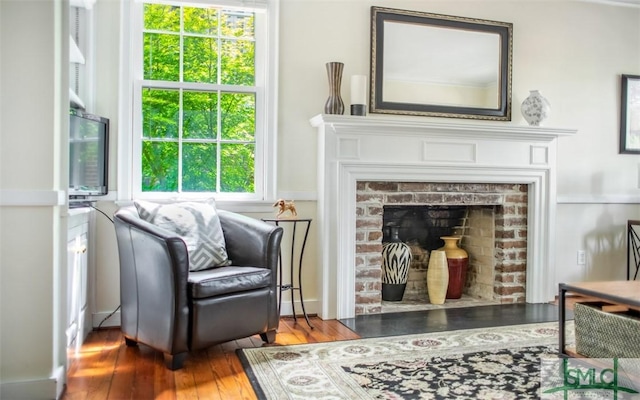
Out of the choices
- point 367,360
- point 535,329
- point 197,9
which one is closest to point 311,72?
point 197,9

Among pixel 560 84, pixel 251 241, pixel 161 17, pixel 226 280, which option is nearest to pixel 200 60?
pixel 161 17

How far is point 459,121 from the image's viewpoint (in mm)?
4105

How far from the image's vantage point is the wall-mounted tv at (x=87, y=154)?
2717 mm

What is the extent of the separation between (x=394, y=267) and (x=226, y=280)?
1669 mm

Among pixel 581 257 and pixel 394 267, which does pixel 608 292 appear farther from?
pixel 581 257

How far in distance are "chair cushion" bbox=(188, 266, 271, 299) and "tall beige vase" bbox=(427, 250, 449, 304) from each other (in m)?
1.63

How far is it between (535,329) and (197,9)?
10.3 feet

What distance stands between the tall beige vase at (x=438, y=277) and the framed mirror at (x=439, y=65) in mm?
1124

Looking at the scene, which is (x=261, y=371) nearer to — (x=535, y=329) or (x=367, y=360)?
(x=367, y=360)

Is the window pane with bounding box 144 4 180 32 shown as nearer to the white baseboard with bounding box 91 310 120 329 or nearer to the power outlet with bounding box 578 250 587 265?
the white baseboard with bounding box 91 310 120 329

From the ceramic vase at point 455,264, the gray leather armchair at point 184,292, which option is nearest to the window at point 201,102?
the gray leather armchair at point 184,292

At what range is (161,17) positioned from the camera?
11.7ft

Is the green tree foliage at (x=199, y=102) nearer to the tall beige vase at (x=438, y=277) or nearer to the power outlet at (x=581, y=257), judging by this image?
the tall beige vase at (x=438, y=277)

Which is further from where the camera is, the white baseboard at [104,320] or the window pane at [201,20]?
the window pane at [201,20]
